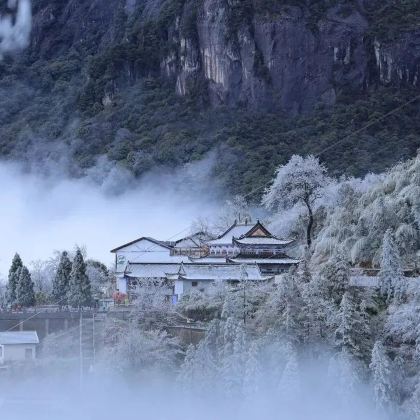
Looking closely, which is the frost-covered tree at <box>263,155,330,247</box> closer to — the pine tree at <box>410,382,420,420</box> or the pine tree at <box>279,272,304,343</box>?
the pine tree at <box>279,272,304,343</box>

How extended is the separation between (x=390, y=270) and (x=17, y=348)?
1410 centimetres

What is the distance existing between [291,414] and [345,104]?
58.2 m

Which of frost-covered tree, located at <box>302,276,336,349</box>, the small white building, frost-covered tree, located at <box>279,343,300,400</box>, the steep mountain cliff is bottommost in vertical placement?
frost-covered tree, located at <box>279,343,300,400</box>

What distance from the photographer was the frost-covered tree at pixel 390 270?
3102 cm

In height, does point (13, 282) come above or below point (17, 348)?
above

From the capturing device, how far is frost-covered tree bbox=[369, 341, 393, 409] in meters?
27.9

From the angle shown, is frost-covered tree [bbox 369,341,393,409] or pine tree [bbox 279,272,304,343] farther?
pine tree [bbox 279,272,304,343]

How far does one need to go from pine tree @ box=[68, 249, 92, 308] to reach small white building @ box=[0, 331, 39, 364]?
355 cm

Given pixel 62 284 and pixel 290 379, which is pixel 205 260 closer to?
pixel 62 284

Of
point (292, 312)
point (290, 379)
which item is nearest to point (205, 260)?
point (292, 312)

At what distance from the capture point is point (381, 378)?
91.4ft

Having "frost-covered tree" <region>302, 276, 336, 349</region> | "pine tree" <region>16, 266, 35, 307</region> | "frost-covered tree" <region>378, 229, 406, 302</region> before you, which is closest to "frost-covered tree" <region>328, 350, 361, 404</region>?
"frost-covered tree" <region>302, 276, 336, 349</region>

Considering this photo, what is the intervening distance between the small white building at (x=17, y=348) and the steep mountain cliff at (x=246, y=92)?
125 ft

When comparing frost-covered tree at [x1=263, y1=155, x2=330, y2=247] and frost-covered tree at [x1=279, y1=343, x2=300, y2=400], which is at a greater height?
frost-covered tree at [x1=263, y1=155, x2=330, y2=247]
